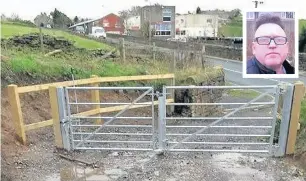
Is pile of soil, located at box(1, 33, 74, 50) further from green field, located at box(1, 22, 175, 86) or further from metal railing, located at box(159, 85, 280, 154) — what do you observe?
metal railing, located at box(159, 85, 280, 154)

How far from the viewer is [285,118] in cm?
533

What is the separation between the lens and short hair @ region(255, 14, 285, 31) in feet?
16.5

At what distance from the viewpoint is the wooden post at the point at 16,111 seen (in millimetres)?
5706

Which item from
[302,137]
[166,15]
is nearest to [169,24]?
[166,15]

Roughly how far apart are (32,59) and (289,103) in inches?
258

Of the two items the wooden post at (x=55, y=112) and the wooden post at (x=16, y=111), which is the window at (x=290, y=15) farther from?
the wooden post at (x=16, y=111)

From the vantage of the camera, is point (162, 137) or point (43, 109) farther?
point (43, 109)

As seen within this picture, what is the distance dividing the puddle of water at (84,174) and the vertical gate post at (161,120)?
2.71ft

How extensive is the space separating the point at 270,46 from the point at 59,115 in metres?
3.43

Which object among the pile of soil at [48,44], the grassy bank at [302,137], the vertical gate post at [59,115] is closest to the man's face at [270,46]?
the grassy bank at [302,137]

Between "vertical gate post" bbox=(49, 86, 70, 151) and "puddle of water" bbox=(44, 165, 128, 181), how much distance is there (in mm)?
693

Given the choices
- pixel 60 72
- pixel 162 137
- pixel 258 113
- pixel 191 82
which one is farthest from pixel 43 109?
pixel 258 113

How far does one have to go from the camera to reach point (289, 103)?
527 centimetres

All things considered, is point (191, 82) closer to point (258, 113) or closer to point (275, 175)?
point (258, 113)
